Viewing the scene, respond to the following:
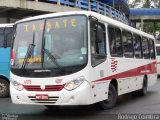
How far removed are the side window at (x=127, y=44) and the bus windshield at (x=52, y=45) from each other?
9.05 ft

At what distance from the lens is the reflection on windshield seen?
30.8 ft

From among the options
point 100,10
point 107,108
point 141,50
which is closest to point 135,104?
point 107,108

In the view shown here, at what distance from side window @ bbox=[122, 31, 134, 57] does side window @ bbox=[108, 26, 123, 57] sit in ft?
Result: 1.34

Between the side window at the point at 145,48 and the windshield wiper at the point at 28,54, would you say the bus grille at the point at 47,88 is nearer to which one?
the windshield wiper at the point at 28,54

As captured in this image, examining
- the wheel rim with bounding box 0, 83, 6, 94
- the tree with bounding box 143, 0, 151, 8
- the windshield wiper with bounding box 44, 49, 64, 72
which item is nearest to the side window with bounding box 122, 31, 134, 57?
the windshield wiper with bounding box 44, 49, 64, 72

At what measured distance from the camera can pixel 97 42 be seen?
9.80m

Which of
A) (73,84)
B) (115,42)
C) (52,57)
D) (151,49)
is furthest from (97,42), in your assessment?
(151,49)

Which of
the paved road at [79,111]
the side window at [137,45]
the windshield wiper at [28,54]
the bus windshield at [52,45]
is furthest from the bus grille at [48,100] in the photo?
the side window at [137,45]

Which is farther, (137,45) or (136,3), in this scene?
(136,3)

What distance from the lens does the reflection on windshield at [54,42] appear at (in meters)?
9.38

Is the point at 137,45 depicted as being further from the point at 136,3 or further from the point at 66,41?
the point at 136,3

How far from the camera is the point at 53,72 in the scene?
933cm

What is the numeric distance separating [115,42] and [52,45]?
7.28ft

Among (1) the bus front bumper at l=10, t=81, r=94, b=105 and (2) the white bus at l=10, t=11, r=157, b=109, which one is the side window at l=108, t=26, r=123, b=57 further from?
(1) the bus front bumper at l=10, t=81, r=94, b=105
